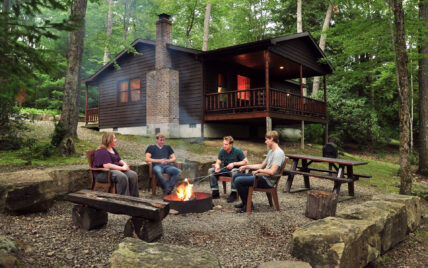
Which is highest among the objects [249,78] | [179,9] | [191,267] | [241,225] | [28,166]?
[179,9]

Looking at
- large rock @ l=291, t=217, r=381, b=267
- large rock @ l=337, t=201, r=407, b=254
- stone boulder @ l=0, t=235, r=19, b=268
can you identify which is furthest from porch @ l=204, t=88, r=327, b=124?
stone boulder @ l=0, t=235, r=19, b=268

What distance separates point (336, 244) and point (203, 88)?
11633 mm

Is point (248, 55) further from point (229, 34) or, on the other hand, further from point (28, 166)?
point (229, 34)

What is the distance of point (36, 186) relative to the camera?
13.5ft

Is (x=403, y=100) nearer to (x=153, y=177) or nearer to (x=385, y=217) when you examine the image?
(x=385, y=217)

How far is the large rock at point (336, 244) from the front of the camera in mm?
2783

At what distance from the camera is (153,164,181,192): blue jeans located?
226 inches

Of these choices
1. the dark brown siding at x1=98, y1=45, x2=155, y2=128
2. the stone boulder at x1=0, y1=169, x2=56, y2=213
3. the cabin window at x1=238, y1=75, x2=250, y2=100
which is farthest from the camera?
the cabin window at x1=238, y1=75, x2=250, y2=100

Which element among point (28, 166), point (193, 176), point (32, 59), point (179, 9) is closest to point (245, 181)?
point (193, 176)

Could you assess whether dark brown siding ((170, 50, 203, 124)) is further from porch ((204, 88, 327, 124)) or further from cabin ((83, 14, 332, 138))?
porch ((204, 88, 327, 124))

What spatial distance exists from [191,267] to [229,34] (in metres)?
30.4

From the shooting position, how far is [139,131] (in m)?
15.7

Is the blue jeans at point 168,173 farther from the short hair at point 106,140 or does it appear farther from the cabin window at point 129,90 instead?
the cabin window at point 129,90

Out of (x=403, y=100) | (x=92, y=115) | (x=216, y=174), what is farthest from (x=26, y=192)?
(x=92, y=115)
